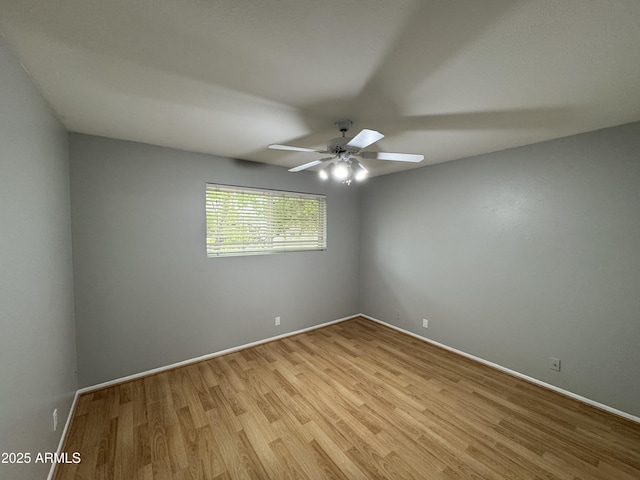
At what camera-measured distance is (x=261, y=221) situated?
3289 mm

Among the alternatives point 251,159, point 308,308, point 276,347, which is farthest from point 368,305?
point 251,159

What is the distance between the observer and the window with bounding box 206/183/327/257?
2.97m

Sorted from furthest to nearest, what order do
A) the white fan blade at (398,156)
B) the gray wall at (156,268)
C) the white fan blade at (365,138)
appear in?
1. the gray wall at (156,268)
2. the white fan blade at (398,156)
3. the white fan blade at (365,138)

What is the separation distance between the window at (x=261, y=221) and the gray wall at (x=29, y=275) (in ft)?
4.32

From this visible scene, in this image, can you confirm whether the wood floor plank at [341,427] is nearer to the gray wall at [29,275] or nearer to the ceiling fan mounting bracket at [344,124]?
the gray wall at [29,275]

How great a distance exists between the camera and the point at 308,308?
148 inches

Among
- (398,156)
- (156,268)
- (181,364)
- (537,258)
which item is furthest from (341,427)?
(537,258)

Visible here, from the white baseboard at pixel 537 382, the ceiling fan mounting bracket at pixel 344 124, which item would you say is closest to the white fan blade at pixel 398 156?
the ceiling fan mounting bracket at pixel 344 124

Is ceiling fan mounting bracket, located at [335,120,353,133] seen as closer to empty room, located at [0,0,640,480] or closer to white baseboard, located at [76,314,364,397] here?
empty room, located at [0,0,640,480]

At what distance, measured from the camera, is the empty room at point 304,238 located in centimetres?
113

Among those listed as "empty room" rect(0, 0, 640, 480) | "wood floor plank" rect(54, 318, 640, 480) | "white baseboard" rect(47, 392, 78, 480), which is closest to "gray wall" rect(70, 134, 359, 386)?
"empty room" rect(0, 0, 640, 480)

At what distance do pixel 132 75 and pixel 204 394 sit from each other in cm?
255

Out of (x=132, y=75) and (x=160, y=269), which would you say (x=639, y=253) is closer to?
(x=132, y=75)

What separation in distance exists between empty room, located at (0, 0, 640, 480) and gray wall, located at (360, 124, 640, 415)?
2 cm
